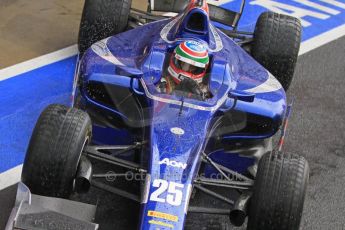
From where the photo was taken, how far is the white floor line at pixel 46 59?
5543mm

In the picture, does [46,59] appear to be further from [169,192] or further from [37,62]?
[169,192]

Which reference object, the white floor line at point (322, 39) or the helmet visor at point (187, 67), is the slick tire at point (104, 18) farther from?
the white floor line at point (322, 39)

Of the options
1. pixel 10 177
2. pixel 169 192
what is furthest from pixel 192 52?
pixel 10 177

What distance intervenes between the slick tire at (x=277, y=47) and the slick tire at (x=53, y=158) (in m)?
2.46

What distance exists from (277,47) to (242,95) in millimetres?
1417

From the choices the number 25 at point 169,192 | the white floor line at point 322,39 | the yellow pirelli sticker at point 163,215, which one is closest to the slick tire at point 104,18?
the white floor line at point 322,39

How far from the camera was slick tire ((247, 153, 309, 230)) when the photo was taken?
4.52 meters

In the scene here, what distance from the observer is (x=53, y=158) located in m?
4.57

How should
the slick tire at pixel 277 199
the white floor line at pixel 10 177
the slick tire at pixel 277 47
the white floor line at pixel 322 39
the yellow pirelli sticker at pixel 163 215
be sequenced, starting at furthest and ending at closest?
the white floor line at pixel 322 39 → the slick tire at pixel 277 47 → the white floor line at pixel 10 177 → the slick tire at pixel 277 199 → the yellow pirelli sticker at pixel 163 215

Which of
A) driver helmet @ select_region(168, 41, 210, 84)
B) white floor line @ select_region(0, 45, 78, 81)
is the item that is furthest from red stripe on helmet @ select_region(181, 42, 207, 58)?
white floor line @ select_region(0, 45, 78, 81)

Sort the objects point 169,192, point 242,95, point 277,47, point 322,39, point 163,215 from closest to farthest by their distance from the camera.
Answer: point 163,215 < point 169,192 < point 242,95 < point 277,47 < point 322,39

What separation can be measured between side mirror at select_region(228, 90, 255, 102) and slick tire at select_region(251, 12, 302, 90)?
132cm

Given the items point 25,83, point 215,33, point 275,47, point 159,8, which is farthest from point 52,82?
point 275,47

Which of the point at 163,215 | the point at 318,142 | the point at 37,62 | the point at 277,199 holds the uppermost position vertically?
the point at 277,199
